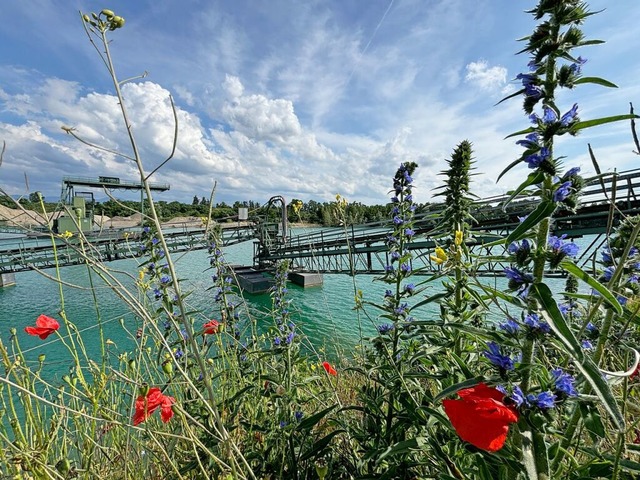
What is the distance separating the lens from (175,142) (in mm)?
954

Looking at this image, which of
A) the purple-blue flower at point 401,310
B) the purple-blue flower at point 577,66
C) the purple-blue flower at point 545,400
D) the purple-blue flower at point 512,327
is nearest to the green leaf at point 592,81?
the purple-blue flower at point 577,66

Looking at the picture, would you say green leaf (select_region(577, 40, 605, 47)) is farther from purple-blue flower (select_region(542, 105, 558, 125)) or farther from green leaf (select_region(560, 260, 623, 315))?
green leaf (select_region(560, 260, 623, 315))

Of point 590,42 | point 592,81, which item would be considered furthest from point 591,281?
point 590,42

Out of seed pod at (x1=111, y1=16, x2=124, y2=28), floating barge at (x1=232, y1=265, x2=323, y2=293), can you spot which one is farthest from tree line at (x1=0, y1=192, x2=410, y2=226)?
floating barge at (x1=232, y1=265, x2=323, y2=293)

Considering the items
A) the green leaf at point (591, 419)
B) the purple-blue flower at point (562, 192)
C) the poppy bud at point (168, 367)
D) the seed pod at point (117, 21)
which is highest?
the seed pod at point (117, 21)

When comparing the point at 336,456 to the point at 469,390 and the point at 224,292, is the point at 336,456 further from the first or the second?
the point at 224,292

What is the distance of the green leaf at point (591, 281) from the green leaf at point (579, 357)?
0.09m

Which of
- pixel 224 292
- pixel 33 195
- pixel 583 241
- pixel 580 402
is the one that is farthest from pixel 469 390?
pixel 583 241

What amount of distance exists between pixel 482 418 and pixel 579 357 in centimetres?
25

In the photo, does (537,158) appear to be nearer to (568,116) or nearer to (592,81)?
(568,116)

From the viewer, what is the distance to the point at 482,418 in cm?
73

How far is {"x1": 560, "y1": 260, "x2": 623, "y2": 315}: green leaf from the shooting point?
27.1 inches

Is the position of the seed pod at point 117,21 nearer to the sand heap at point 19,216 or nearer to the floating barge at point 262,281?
the sand heap at point 19,216

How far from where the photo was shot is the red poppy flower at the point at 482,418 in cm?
73
